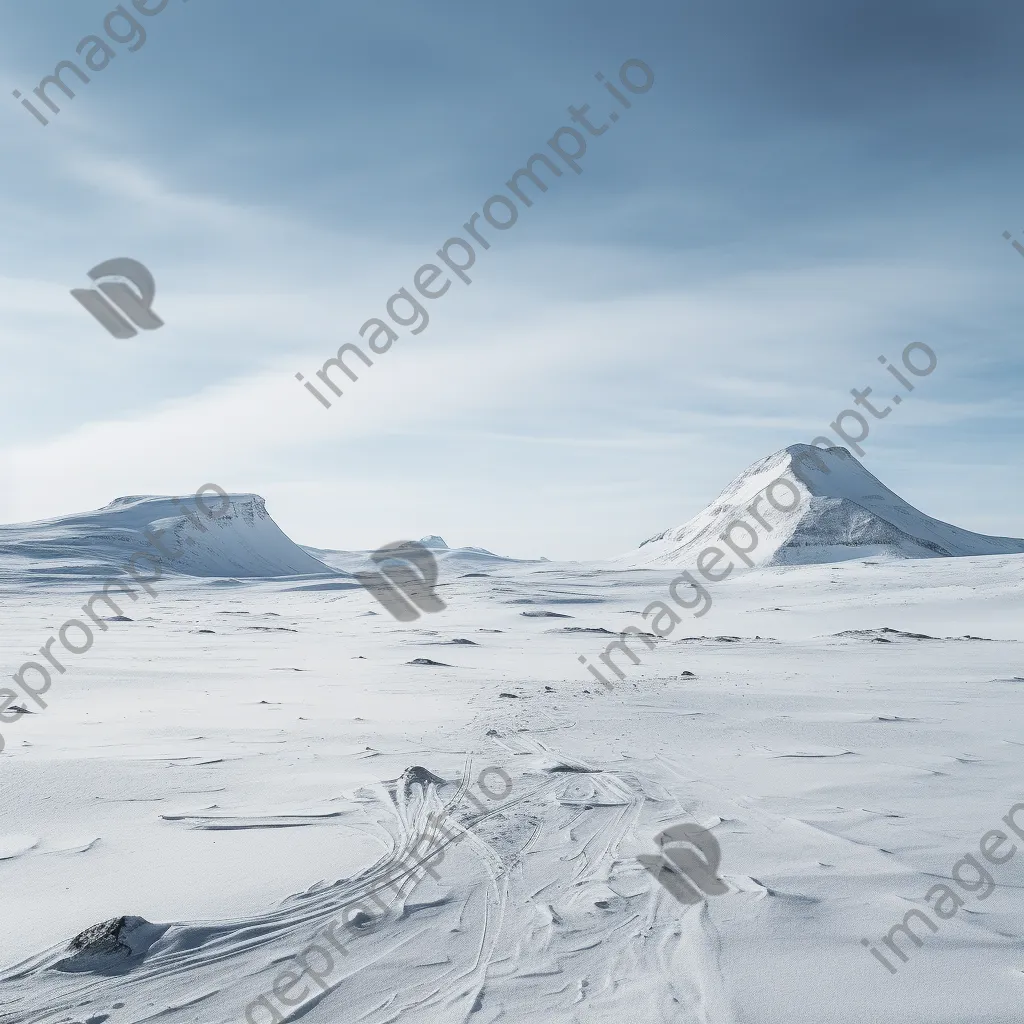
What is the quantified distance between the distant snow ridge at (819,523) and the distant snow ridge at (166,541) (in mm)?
34118

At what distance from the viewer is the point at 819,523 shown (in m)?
58.1

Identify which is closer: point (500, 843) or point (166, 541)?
point (500, 843)

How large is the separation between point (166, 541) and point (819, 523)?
173 ft

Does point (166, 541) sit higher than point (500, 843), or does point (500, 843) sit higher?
point (500, 843)

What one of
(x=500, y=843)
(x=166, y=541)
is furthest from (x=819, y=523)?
(x=500, y=843)

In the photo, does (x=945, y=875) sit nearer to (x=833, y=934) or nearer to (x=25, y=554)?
(x=833, y=934)

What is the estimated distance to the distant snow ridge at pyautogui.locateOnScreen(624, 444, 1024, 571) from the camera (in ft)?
180

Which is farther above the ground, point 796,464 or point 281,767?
point 796,464

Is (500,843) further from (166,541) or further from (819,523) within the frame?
(166,541)

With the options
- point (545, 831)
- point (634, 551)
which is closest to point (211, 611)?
point (545, 831)

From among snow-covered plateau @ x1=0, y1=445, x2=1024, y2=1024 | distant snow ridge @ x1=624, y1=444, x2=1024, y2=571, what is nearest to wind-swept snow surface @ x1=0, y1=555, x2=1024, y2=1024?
snow-covered plateau @ x1=0, y1=445, x2=1024, y2=1024

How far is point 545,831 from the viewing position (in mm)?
4176

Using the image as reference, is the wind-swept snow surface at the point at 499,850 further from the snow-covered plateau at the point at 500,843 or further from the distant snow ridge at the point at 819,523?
the distant snow ridge at the point at 819,523

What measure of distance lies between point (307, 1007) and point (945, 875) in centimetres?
291
